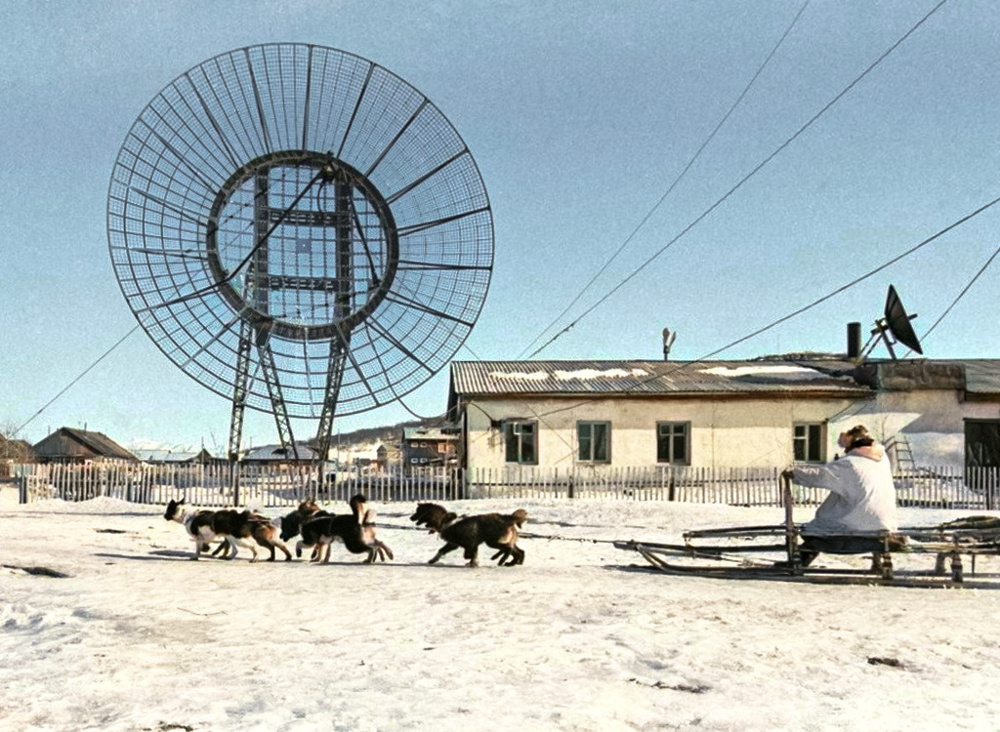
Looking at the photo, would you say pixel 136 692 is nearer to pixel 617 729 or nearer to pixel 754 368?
pixel 617 729

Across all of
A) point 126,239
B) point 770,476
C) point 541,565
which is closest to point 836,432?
point 770,476

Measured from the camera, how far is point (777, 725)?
5070 millimetres

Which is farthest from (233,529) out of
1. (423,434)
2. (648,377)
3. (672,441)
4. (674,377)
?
(423,434)

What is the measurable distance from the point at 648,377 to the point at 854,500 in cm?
2305

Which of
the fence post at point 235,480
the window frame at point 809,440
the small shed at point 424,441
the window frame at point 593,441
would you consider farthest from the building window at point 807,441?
the small shed at point 424,441

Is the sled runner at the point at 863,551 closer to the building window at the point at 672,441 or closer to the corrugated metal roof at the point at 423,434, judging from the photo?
the building window at the point at 672,441

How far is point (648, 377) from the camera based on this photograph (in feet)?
110

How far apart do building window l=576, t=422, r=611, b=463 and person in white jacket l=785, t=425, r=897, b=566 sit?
20574 millimetres

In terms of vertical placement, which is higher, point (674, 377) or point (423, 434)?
point (674, 377)

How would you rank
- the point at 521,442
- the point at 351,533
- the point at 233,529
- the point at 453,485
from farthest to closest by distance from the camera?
the point at 521,442 → the point at 453,485 → the point at 233,529 → the point at 351,533

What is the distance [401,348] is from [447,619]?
20.7 metres

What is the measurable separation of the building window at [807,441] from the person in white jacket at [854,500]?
22.0 metres

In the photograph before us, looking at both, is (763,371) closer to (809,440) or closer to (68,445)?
(809,440)

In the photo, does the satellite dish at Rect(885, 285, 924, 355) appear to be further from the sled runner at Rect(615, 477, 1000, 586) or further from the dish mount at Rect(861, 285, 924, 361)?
the sled runner at Rect(615, 477, 1000, 586)
